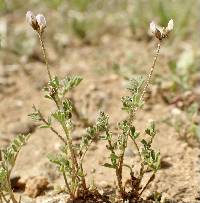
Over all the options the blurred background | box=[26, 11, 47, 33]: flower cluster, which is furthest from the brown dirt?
box=[26, 11, 47, 33]: flower cluster

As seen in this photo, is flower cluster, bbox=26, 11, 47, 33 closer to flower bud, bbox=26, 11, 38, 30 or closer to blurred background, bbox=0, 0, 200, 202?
flower bud, bbox=26, 11, 38, 30

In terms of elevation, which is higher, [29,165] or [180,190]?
[29,165]

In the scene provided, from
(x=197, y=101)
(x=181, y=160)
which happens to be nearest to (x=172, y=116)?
(x=197, y=101)

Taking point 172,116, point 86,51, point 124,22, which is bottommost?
point 172,116

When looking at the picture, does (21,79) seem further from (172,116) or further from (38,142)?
(172,116)

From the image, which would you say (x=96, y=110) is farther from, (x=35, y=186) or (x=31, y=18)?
(x=31, y=18)

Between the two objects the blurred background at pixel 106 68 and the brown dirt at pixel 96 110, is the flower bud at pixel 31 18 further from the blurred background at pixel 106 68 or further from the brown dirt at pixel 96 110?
the brown dirt at pixel 96 110

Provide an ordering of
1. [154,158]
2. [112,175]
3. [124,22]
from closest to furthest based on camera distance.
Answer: [154,158] → [112,175] → [124,22]

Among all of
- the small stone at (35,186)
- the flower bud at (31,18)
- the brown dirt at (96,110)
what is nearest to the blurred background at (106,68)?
the brown dirt at (96,110)
